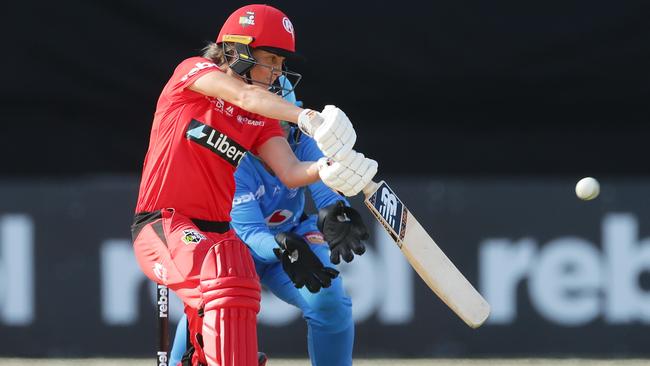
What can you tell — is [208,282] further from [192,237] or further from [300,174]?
[300,174]

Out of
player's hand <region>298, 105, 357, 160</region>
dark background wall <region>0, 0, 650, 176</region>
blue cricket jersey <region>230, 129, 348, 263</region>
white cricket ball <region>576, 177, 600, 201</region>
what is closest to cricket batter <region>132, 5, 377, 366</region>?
player's hand <region>298, 105, 357, 160</region>

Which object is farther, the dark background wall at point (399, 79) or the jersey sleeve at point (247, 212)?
the dark background wall at point (399, 79)

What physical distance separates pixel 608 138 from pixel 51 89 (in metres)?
2.97

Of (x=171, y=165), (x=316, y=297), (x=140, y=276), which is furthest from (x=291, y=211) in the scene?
(x=140, y=276)

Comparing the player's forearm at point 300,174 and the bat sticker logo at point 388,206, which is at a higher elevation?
the player's forearm at point 300,174

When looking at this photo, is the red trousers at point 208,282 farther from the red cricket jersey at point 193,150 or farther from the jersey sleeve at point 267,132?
the jersey sleeve at point 267,132

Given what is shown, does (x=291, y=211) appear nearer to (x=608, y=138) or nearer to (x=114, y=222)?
(x=114, y=222)

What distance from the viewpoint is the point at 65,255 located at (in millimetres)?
6777

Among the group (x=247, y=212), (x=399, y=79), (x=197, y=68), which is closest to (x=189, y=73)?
(x=197, y=68)

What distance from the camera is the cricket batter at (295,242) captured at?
4.88m

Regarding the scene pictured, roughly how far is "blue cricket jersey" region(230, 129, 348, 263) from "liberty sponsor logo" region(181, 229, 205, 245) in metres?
0.79

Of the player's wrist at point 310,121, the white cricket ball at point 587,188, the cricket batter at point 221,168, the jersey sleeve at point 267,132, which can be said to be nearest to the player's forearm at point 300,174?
the cricket batter at point 221,168

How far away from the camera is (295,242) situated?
4.76 meters

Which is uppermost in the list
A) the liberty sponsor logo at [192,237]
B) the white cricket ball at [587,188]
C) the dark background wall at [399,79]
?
the dark background wall at [399,79]
